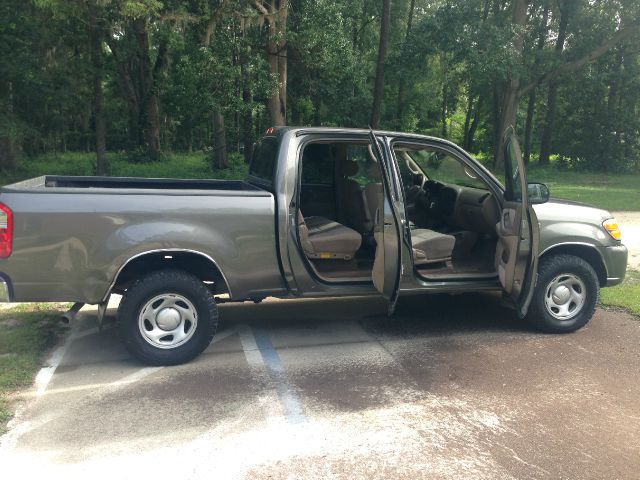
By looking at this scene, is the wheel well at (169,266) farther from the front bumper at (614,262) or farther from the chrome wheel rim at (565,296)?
the front bumper at (614,262)

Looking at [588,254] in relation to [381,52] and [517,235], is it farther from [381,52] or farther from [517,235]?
[381,52]

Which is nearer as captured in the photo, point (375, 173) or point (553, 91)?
point (375, 173)

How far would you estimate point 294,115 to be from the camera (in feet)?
90.6

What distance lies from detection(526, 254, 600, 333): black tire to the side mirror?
2.23ft

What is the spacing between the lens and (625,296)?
7062 mm

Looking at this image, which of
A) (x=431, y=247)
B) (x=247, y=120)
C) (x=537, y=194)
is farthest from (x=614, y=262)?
(x=247, y=120)

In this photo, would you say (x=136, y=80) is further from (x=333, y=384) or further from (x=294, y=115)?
(x=333, y=384)

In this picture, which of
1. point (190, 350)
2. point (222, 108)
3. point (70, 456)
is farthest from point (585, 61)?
point (70, 456)

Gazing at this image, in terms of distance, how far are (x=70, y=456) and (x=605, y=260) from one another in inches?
200

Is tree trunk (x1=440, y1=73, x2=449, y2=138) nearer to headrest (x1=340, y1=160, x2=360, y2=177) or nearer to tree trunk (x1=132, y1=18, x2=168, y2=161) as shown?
tree trunk (x1=132, y1=18, x2=168, y2=161)

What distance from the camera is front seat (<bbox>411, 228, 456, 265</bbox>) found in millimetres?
5543

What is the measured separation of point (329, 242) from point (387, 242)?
737 millimetres

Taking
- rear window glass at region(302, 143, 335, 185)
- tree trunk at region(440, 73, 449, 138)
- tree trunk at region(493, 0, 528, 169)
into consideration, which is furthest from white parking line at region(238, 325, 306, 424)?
tree trunk at region(440, 73, 449, 138)

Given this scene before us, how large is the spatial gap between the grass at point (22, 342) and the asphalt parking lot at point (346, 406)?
0.54 ft
